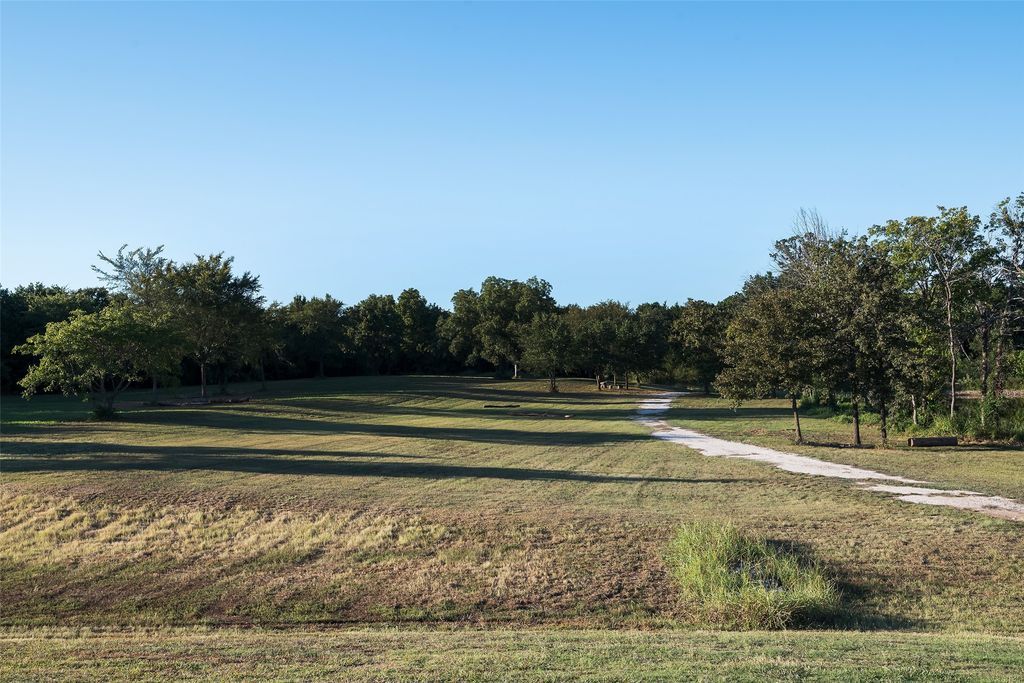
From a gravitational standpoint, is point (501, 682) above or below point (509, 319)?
below

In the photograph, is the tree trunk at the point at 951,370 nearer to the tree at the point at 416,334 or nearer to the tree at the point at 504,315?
the tree at the point at 504,315

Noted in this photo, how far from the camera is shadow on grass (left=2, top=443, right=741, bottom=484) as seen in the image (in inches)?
790

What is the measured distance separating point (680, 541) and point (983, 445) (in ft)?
66.7

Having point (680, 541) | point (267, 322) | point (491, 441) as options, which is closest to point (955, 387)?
point (491, 441)

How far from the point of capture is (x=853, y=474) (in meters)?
19.9

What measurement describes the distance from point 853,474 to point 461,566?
12.3 metres

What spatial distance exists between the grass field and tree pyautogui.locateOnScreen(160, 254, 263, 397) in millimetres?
30574

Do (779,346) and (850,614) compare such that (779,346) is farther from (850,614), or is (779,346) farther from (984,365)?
(850,614)

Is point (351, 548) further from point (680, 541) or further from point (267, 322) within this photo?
point (267, 322)

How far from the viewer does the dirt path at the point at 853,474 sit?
598 inches

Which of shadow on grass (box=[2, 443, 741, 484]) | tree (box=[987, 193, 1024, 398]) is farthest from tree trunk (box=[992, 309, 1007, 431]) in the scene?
shadow on grass (box=[2, 443, 741, 484])

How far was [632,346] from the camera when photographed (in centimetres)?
7256

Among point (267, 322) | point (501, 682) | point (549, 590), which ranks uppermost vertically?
point (267, 322)

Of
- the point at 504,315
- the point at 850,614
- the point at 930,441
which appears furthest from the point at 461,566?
the point at 504,315
